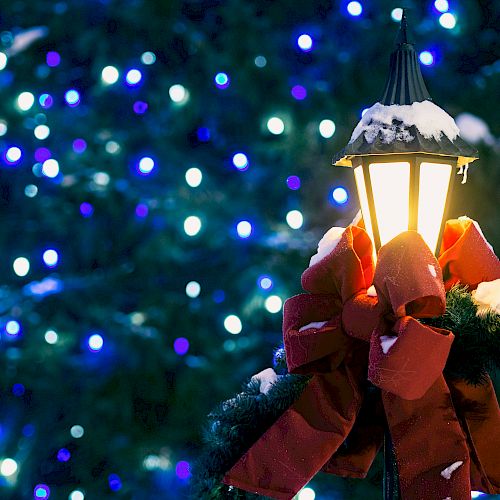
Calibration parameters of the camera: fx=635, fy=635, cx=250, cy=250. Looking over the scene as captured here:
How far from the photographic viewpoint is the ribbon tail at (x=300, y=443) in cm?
77

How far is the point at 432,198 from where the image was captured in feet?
2.71

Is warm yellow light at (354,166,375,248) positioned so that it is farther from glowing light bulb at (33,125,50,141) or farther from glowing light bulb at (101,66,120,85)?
glowing light bulb at (33,125,50,141)

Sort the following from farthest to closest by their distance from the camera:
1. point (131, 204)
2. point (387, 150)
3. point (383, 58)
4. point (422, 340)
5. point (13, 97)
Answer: point (13, 97) → point (131, 204) → point (383, 58) → point (387, 150) → point (422, 340)

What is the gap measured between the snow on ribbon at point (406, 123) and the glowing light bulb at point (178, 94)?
96 centimetres

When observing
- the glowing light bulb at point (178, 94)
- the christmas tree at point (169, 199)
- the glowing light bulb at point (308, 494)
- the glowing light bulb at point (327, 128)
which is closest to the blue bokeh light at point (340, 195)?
the christmas tree at point (169, 199)

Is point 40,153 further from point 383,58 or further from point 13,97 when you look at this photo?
point 383,58

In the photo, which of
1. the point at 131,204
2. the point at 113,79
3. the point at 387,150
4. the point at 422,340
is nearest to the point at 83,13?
the point at 113,79

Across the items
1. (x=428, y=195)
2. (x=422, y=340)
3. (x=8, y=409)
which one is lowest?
(x=422, y=340)

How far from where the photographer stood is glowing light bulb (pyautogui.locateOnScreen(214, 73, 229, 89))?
171 centimetres

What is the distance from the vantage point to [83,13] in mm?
1825

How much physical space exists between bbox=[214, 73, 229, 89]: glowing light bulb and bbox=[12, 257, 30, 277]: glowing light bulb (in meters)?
0.75

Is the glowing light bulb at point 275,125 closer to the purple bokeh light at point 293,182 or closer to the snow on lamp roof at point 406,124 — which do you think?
the purple bokeh light at point 293,182

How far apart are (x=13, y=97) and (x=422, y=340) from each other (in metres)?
1.59

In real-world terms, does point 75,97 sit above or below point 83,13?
below
